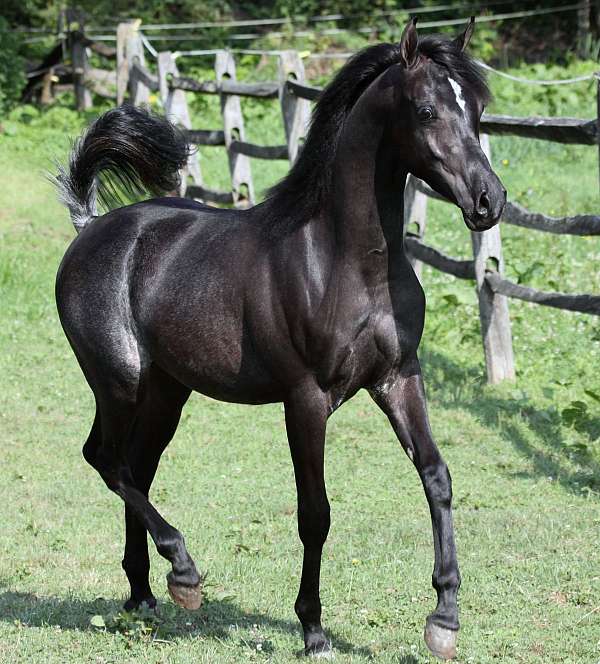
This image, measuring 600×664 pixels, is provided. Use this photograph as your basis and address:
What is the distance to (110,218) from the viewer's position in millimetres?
4957

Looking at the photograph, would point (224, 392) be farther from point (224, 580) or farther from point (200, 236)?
point (224, 580)

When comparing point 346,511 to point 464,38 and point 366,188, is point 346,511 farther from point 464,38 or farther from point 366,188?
point 464,38

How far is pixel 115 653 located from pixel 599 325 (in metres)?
6.11

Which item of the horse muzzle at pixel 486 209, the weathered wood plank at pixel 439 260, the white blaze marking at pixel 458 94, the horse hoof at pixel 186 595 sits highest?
the white blaze marking at pixel 458 94

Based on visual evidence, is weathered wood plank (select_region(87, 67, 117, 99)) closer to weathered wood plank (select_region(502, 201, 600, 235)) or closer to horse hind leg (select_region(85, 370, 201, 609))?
weathered wood plank (select_region(502, 201, 600, 235))

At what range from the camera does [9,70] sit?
739 inches

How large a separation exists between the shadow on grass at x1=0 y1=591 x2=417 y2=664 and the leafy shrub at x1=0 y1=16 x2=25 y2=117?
576 inches

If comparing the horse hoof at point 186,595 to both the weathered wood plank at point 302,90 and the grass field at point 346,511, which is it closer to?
the grass field at point 346,511

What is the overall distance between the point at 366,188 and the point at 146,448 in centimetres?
157

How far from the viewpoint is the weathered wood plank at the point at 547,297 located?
7.02 metres

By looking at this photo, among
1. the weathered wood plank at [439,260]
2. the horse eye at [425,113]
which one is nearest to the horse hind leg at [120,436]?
the horse eye at [425,113]

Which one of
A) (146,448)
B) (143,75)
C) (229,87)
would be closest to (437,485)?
(146,448)

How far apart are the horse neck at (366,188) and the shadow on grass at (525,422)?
292 centimetres

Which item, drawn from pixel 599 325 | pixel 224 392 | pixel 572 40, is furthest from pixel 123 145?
pixel 572 40
